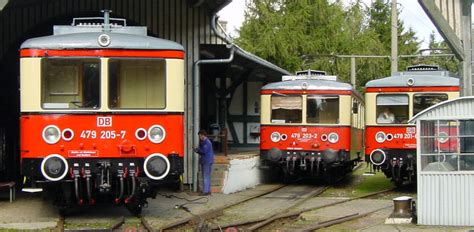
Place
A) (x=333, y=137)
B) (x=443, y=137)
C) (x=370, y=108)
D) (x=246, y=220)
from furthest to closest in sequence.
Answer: (x=333, y=137) < (x=370, y=108) < (x=246, y=220) < (x=443, y=137)

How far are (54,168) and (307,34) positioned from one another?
26733 mm

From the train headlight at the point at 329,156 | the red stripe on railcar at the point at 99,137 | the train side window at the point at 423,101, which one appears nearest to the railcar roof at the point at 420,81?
the train side window at the point at 423,101

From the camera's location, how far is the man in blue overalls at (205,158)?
15180 mm

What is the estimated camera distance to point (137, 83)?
11055mm

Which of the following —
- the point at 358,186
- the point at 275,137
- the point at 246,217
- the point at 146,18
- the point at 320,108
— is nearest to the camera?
the point at 246,217

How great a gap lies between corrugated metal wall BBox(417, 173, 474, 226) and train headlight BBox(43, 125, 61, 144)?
17.2ft

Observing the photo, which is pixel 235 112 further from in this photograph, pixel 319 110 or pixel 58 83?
pixel 58 83

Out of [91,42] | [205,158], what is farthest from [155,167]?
[205,158]

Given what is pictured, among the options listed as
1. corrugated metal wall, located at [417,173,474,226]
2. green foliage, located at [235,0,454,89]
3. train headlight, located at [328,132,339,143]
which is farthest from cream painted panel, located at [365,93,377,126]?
green foliage, located at [235,0,454,89]

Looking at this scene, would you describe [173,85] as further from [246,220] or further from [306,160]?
[306,160]

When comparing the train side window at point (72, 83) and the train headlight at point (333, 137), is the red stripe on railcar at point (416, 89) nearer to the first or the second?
the train headlight at point (333, 137)

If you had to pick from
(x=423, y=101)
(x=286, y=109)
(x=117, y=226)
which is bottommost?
(x=117, y=226)

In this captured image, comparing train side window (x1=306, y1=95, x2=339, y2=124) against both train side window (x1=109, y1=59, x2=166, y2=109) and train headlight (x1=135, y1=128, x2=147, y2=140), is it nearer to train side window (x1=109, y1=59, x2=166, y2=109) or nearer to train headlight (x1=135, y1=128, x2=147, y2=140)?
train side window (x1=109, y1=59, x2=166, y2=109)

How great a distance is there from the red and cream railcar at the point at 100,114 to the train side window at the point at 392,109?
7203 millimetres
